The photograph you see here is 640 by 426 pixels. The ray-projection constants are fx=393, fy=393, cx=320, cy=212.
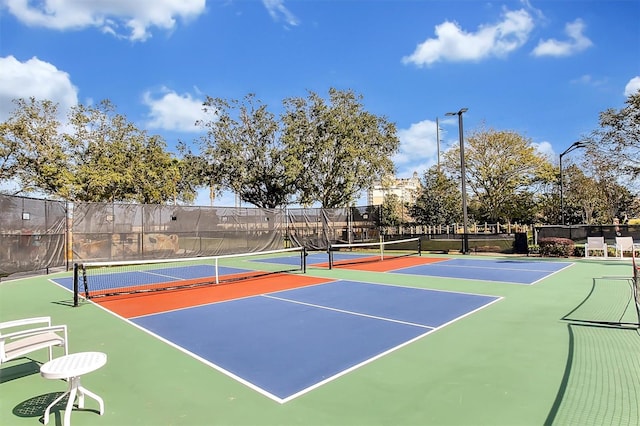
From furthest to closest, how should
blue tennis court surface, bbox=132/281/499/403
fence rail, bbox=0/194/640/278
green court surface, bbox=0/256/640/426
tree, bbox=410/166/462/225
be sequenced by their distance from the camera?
tree, bbox=410/166/462/225 < fence rail, bbox=0/194/640/278 < blue tennis court surface, bbox=132/281/499/403 < green court surface, bbox=0/256/640/426

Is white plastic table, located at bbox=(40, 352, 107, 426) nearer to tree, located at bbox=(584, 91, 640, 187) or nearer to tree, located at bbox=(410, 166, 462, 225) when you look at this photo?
tree, located at bbox=(584, 91, 640, 187)

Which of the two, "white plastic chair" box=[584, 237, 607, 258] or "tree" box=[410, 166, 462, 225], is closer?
"white plastic chair" box=[584, 237, 607, 258]

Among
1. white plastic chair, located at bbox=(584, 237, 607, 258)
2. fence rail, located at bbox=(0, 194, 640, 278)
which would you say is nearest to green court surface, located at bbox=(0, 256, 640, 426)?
fence rail, located at bbox=(0, 194, 640, 278)

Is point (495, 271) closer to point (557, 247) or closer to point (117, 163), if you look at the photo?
point (557, 247)

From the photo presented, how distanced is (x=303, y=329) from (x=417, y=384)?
7.86ft

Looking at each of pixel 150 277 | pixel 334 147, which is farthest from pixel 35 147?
pixel 334 147

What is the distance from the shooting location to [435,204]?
1494 inches

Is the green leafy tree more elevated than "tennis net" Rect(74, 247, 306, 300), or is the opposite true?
the green leafy tree

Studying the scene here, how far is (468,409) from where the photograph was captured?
3.25 meters

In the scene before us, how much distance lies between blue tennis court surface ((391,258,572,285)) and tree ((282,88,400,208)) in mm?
12106

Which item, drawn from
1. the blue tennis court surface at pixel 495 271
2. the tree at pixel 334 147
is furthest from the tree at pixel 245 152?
the blue tennis court surface at pixel 495 271

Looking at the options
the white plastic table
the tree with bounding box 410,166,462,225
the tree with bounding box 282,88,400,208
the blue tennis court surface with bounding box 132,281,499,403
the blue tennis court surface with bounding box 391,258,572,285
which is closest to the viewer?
the white plastic table

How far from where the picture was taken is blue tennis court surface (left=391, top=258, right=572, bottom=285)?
10.9 metres

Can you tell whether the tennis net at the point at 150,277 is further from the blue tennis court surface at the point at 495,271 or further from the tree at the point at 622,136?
the tree at the point at 622,136
